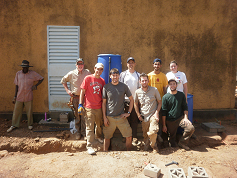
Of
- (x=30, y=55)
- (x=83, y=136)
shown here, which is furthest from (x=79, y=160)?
(x=30, y=55)

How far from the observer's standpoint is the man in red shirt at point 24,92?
193 inches

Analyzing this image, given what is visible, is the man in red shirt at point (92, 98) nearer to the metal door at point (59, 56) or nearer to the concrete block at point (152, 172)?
the concrete block at point (152, 172)

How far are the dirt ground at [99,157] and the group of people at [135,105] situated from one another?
33 cm

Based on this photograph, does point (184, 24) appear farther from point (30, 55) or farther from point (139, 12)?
point (30, 55)

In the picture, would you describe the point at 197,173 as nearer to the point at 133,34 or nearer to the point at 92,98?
the point at 92,98

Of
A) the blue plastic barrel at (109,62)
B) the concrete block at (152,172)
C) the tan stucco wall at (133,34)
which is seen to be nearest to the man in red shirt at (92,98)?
the blue plastic barrel at (109,62)

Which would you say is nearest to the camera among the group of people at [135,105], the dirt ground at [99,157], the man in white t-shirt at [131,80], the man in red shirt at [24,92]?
the dirt ground at [99,157]

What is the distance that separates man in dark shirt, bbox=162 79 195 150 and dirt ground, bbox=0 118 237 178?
1.23 ft

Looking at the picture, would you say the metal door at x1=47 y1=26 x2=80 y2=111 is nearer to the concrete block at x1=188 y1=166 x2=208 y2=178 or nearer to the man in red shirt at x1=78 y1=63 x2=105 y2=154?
the man in red shirt at x1=78 y1=63 x2=105 y2=154

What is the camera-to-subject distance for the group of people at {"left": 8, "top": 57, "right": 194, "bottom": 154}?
3645 mm

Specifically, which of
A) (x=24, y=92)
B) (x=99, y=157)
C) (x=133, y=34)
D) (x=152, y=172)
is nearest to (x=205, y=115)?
(x=133, y=34)

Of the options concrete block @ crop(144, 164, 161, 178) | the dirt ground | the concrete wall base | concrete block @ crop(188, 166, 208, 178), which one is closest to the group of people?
the dirt ground

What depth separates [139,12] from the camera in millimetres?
5254

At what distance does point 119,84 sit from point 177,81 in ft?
4.62
